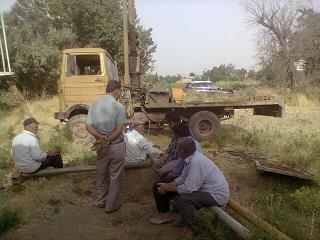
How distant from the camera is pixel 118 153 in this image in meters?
4.18

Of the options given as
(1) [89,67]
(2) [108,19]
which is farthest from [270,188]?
(2) [108,19]

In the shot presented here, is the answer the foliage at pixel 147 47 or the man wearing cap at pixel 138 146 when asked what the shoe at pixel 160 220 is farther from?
the foliage at pixel 147 47

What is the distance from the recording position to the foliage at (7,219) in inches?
142

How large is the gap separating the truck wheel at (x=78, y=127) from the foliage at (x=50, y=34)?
747 centimetres

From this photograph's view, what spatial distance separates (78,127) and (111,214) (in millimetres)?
4187

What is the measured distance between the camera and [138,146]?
529 cm

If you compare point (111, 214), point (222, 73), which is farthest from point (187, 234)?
point (222, 73)

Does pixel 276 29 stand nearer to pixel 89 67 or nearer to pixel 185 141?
pixel 89 67

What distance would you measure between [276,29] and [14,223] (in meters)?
20.6

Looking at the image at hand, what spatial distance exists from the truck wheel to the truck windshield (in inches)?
44.4

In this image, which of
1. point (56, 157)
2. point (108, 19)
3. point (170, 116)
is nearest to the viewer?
point (170, 116)

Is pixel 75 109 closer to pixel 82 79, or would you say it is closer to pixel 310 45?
pixel 82 79

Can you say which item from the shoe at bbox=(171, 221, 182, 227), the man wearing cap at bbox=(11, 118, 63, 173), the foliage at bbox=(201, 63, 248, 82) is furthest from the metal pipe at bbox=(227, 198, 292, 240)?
the foliage at bbox=(201, 63, 248, 82)

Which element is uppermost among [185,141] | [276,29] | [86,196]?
[276,29]
